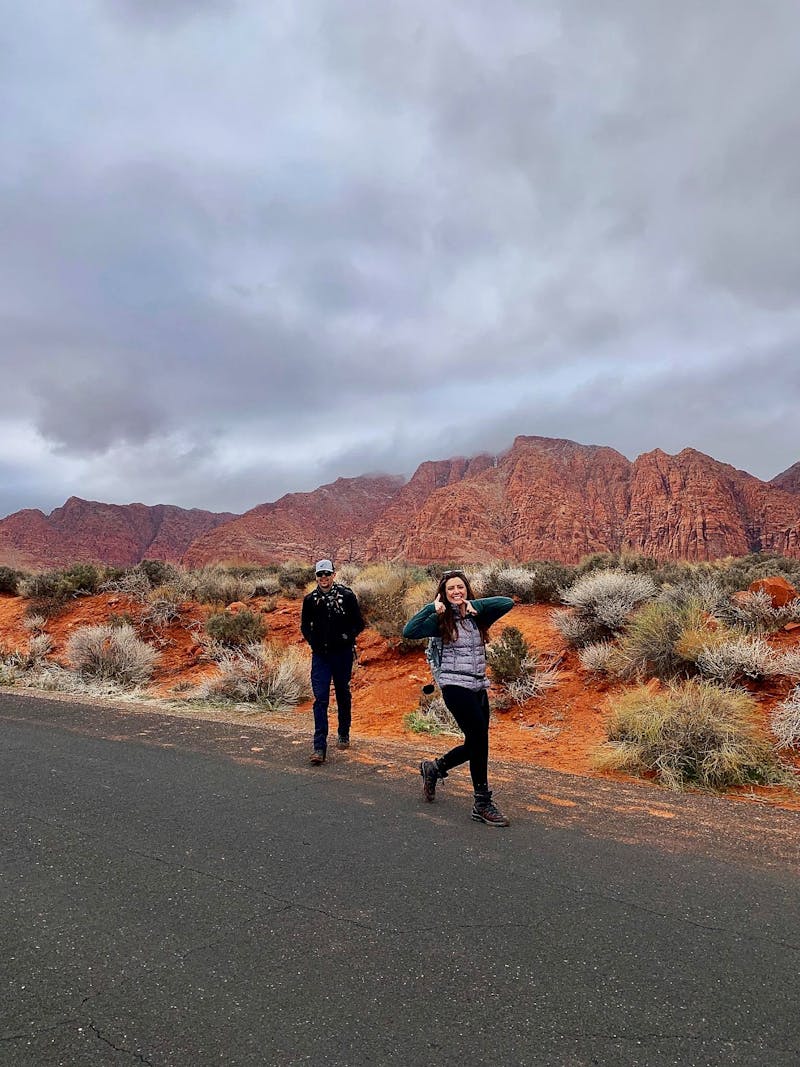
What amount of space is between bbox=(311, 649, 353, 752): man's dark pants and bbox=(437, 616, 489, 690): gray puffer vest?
215 centimetres

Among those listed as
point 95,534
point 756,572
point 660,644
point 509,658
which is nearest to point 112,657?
point 509,658

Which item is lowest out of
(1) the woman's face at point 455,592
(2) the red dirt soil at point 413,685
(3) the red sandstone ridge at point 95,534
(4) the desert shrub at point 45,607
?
(2) the red dirt soil at point 413,685

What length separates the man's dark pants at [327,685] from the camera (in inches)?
262

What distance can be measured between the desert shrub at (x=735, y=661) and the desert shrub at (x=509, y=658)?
293 centimetres

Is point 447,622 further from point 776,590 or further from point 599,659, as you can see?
point 776,590

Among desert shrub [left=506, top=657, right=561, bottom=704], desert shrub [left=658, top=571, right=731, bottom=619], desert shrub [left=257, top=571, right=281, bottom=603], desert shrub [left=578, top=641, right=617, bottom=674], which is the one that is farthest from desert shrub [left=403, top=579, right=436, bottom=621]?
desert shrub [left=257, top=571, right=281, bottom=603]

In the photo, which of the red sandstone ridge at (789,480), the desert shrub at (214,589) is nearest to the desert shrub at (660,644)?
the desert shrub at (214,589)

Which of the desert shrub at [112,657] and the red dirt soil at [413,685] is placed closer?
the red dirt soil at [413,685]

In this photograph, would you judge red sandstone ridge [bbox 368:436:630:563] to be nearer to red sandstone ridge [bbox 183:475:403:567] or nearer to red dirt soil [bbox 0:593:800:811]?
red sandstone ridge [bbox 183:475:403:567]

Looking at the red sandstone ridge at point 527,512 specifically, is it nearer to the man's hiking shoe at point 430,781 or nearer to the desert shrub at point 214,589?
the desert shrub at point 214,589

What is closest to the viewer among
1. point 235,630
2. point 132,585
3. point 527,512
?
point 235,630

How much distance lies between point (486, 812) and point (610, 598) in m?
8.13

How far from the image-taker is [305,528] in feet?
340

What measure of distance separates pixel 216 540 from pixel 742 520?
72737 millimetres
